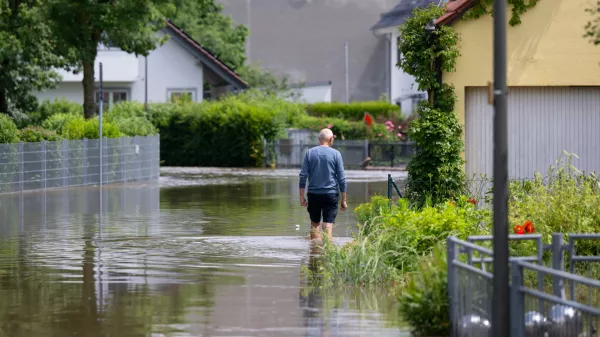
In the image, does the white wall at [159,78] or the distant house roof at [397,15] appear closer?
the white wall at [159,78]

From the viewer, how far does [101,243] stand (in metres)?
17.5

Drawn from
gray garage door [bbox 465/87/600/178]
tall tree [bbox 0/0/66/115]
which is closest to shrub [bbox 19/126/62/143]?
tall tree [bbox 0/0/66/115]

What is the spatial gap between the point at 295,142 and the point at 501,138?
4028cm

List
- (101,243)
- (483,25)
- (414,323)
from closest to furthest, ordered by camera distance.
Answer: (414,323)
(101,243)
(483,25)

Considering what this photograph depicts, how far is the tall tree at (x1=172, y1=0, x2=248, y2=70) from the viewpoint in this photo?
66.5 metres

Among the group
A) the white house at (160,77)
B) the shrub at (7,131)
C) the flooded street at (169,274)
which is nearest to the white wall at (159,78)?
the white house at (160,77)

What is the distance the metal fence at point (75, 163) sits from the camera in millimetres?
29156

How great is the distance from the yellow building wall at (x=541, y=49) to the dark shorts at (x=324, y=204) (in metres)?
4.16

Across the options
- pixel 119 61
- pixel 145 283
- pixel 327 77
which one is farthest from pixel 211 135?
pixel 145 283

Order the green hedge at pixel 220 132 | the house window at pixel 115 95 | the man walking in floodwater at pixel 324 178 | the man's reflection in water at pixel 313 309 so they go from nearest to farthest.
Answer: the man's reflection in water at pixel 313 309, the man walking in floodwater at pixel 324 178, the green hedge at pixel 220 132, the house window at pixel 115 95

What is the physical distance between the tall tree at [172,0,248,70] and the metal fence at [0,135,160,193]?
29.5 m

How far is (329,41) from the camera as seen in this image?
6762 cm

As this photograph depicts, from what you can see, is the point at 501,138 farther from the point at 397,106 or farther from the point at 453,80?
the point at 397,106

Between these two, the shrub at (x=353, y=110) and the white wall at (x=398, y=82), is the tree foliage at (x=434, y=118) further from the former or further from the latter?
the shrub at (x=353, y=110)
